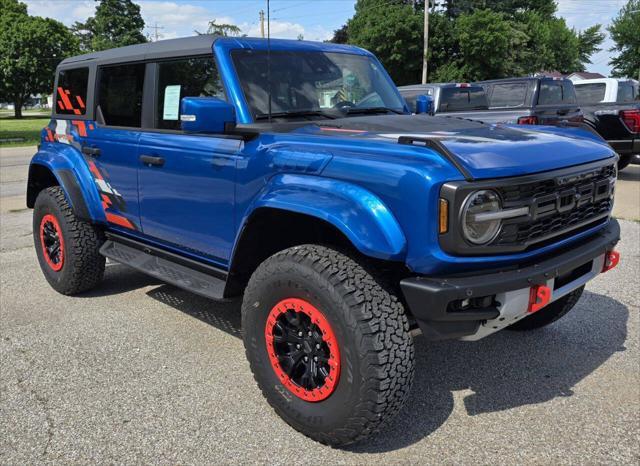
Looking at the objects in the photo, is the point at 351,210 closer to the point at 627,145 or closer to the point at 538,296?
the point at 538,296

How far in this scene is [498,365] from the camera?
3.40m

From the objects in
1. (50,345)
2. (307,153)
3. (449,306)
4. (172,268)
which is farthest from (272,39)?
(50,345)

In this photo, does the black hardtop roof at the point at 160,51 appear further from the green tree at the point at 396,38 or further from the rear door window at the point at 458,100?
the green tree at the point at 396,38

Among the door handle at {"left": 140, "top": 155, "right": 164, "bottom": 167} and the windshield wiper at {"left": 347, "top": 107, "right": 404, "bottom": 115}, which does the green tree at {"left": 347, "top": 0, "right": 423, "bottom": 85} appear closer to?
the windshield wiper at {"left": 347, "top": 107, "right": 404, "bottom": 115}

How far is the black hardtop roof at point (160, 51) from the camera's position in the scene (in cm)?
344

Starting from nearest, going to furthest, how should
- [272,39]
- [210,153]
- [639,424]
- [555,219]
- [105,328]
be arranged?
[555,219] < [639,424] < [210,153] < [272,39] < [105,328]

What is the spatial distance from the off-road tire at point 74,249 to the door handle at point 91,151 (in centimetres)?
45

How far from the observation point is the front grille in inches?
93.3

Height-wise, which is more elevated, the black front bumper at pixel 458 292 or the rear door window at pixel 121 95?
the rear door window at pixel 121 95

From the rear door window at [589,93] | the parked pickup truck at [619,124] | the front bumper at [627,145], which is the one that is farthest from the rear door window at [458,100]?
the rear door window at [589,93]

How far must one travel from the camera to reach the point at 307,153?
2.64 m

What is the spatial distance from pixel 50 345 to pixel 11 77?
171 feet

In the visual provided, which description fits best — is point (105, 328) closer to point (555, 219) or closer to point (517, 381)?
point (517, 381)

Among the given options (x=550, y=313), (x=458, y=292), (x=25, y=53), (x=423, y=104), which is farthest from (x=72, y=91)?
(x=25, y=53)
